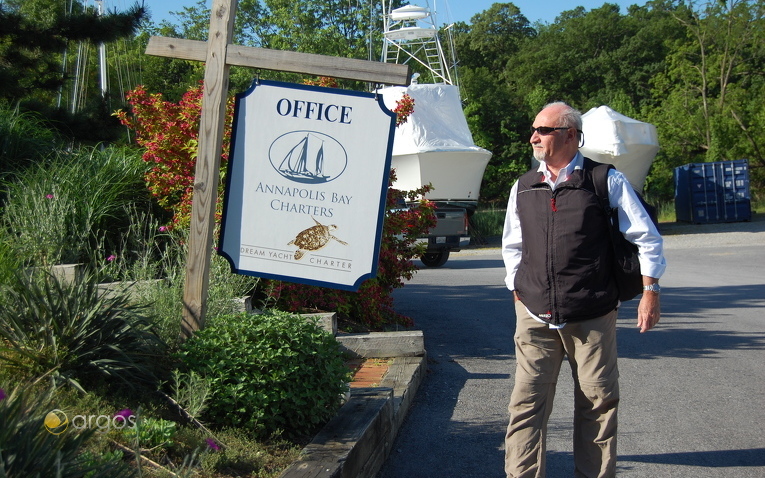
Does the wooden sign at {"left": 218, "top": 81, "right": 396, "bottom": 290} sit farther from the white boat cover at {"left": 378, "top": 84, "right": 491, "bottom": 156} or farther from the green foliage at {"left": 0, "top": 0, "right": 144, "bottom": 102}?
the white boat cover at {"left": 378, "top": 84, "right": 491, "bottom": 156}

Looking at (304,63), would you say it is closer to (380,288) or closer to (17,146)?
(380,288)

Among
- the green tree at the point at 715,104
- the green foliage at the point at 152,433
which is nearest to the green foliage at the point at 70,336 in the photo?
the green foliage at the point at 152,433

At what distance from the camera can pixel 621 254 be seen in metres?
3.98

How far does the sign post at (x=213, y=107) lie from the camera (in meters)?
4.68

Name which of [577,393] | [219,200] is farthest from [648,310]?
[219,200]

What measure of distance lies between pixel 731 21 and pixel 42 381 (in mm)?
39410

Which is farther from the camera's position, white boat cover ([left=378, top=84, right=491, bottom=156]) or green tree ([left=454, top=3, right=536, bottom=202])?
green tree ([left=454, top=3, right=536, bottom=202])

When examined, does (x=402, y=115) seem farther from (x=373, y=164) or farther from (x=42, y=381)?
(x=42, y=381)

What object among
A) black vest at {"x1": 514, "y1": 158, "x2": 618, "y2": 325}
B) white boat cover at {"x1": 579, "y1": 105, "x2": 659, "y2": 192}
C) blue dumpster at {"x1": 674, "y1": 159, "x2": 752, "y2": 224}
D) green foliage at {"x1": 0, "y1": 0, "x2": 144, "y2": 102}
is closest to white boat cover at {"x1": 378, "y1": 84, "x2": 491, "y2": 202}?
white boat cover at {"x1": 579, "y1": 105, "x2": 659, "y2": 192}

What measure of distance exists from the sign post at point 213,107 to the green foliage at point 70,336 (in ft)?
1.77

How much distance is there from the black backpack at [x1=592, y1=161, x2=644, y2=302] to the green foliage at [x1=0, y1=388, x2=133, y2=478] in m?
2.60

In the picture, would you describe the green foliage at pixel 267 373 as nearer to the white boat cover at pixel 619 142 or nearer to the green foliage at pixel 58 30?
the green foliage at pixel 58 30

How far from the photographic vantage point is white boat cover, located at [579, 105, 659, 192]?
27359 millimetres

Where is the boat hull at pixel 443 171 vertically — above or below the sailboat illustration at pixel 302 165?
above
